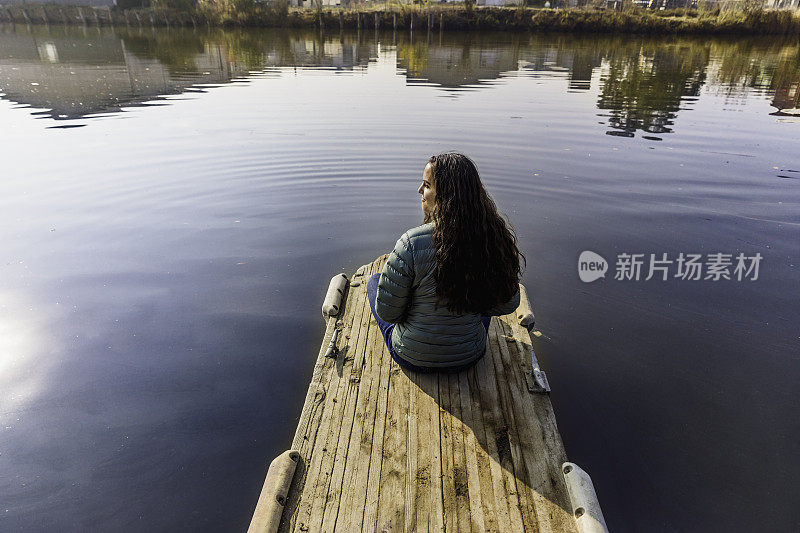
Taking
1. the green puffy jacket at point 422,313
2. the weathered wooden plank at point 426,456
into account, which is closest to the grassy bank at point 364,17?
the green puffy jacket at point 422,313

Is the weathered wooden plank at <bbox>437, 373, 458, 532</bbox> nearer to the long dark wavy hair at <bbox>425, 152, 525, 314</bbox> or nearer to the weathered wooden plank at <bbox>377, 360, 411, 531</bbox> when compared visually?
the weathered wooden plank at <bbox>377, 360, 411, 531</bbox>

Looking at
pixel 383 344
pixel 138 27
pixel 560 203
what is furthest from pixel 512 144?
pixel 138 27

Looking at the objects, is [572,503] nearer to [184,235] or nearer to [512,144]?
[184,235]

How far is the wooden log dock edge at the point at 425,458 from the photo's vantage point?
2877mm

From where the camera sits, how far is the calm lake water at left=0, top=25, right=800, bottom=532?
4039mm

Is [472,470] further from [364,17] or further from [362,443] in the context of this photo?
[364,17]

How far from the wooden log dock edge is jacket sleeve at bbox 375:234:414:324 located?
77 centimetres

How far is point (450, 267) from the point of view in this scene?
3291mm

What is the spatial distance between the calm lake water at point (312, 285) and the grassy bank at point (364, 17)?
36245mm

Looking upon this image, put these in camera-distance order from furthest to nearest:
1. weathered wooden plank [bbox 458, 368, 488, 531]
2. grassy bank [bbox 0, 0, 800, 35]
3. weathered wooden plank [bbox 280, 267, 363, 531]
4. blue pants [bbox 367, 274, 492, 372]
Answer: grassy bank [bbox 0, 0, 800, 35] → blue pants [bbox 367, 274, 492, 372] → weathered wooden plank [bbox 280, 267, 363, 531] → weathered wooden plank [bbox 458, 368, 488, 531]

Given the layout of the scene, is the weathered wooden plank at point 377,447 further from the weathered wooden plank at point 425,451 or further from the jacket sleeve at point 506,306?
the jacket sleeve at point 506,306

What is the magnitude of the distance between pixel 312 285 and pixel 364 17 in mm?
52459

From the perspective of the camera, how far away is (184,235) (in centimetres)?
823

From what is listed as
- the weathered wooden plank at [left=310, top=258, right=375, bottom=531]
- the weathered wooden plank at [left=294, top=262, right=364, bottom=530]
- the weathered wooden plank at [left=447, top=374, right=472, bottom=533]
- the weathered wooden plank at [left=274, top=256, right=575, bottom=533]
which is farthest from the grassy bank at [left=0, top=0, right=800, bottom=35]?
the weathered wooden plank at [left=447, top=374, right=472, bottom=533]
